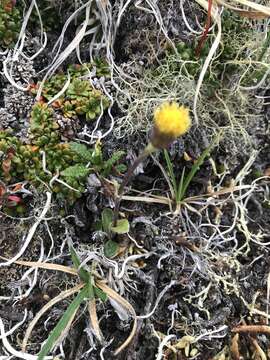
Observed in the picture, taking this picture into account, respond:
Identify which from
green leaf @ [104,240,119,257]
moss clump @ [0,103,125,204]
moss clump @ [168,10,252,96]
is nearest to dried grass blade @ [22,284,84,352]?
green leaf @ [104,240,119,257]

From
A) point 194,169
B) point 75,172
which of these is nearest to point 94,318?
point 75,172

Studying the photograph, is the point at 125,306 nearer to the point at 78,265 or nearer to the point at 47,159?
the point at 78,265

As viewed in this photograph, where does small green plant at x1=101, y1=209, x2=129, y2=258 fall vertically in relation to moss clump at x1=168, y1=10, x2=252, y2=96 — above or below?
below

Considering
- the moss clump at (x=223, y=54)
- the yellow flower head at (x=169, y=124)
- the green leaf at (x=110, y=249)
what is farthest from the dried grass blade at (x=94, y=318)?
the moss clump at (x=223, y=54)

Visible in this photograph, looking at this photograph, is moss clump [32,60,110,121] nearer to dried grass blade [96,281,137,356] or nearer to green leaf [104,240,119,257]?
green leaf [104,240,119,257]

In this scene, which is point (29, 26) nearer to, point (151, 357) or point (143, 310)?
point (143, 310)

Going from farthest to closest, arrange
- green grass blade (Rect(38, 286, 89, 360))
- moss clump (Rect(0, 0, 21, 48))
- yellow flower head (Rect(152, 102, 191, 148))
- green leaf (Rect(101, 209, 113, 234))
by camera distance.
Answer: moss clump (Rect(0, 0, 21, 48)) < green leaf (Rect(101, 209, 113, 234)) < green grass blade (Rect(38, 286, 89, 360)) < yellow flower head (Rect(152, 102, 191, 148))
